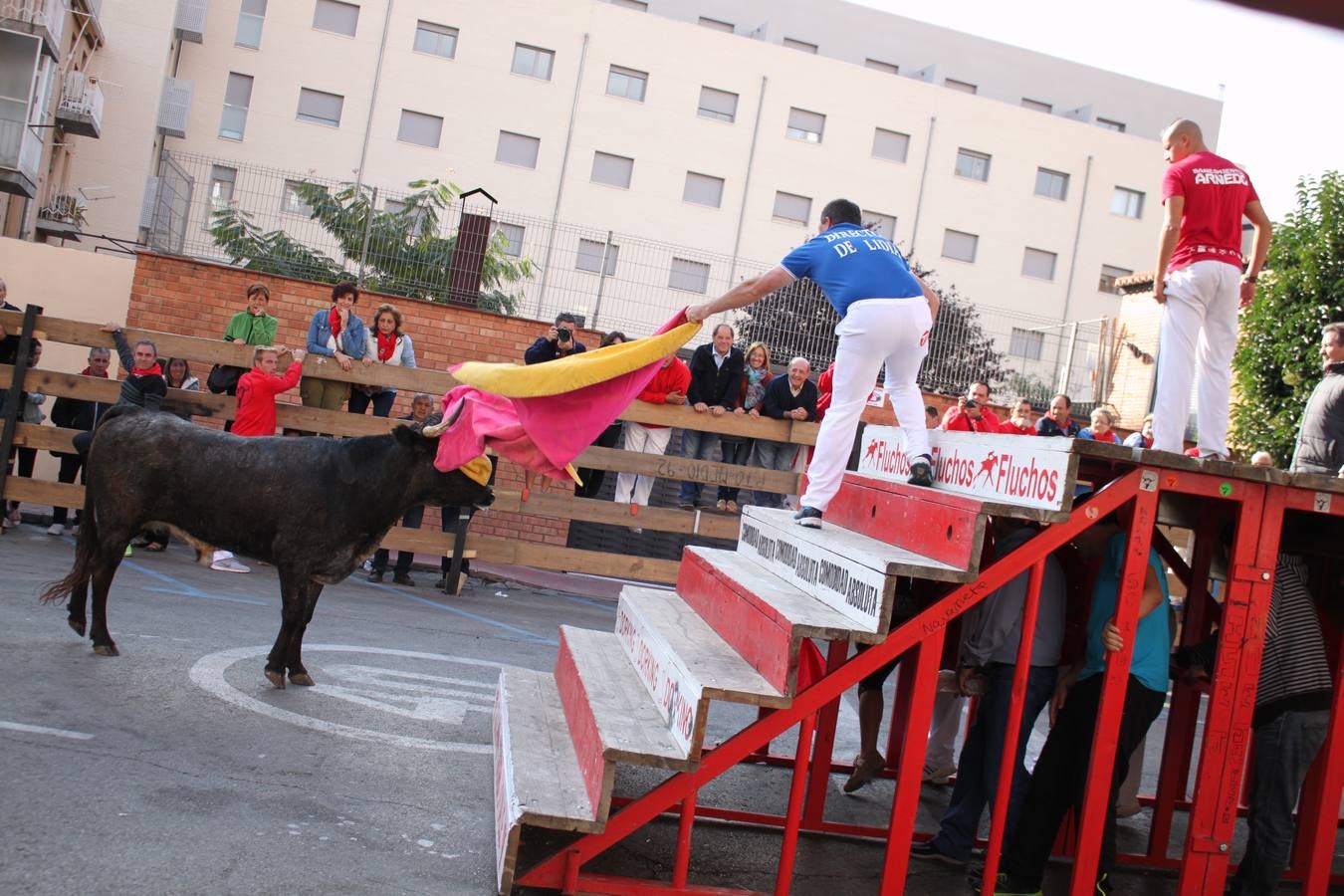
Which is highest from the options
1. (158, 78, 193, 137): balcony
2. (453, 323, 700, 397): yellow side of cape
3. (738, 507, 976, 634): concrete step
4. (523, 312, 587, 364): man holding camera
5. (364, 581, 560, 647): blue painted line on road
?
(158, 78, 193, 137): balcony

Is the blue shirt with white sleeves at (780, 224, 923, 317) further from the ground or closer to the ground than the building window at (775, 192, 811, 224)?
closer to the ground

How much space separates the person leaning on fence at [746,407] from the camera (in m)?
11.8

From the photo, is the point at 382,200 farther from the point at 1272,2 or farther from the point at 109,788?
the point at 1272,2

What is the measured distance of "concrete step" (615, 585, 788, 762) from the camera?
4176 millimetres

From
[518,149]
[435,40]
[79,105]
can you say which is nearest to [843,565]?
[79,105]

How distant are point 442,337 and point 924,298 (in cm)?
993

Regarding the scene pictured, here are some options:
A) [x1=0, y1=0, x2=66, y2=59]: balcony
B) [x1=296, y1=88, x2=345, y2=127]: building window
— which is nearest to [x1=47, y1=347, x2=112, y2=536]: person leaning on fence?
[x1=0, y1=0, x2=66, y2=59]: balcony

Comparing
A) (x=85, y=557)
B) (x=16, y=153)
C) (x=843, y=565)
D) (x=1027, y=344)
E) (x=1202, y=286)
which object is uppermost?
(x=16, y=153)

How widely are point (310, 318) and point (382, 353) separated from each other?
3962mm

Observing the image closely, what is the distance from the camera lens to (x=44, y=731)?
5070 millimetres

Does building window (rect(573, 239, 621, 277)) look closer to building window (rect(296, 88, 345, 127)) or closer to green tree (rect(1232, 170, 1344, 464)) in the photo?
green tree (rect(1232, 170, 1344, 464))

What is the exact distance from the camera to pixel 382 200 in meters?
15.6

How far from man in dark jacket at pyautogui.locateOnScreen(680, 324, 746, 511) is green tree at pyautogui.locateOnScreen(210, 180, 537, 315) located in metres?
4.77

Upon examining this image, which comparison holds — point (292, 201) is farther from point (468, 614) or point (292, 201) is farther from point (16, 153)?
point (16, 153)
